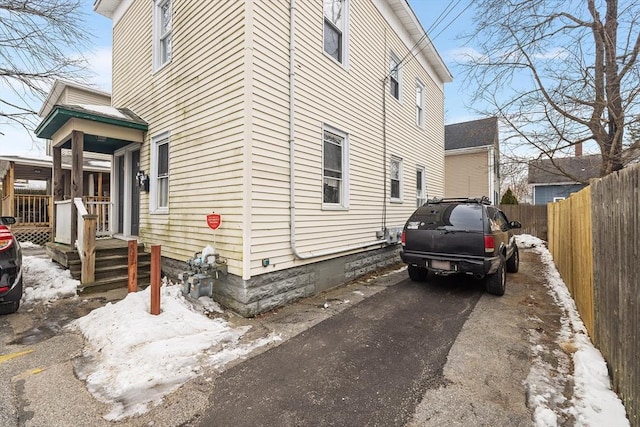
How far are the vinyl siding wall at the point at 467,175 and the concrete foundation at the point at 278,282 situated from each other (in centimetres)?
1329

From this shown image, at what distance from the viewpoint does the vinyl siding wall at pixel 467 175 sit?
17922 millimetres

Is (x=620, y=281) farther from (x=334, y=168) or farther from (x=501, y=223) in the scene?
(x=334, y=168)

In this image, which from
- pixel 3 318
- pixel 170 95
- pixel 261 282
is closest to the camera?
pixel 3 318

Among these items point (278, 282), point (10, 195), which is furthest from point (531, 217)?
point (10, 195)

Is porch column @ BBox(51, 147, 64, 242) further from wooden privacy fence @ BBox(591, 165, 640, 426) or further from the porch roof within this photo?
wooden privacy fence @ BBox(591, 165, 640, 426)

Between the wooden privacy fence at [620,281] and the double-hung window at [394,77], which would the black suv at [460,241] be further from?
the double-hung window at [394,77]

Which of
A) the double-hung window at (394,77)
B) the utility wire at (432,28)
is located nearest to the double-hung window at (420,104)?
the utility wire at (432,28)

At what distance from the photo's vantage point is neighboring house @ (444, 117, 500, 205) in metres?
17.8

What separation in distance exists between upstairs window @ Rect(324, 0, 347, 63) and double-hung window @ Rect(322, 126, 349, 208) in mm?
1756

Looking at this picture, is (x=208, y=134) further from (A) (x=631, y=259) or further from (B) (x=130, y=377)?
(A) (x=631, y=259)

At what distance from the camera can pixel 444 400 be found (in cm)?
270

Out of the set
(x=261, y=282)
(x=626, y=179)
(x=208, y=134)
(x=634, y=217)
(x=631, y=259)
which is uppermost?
(x=208, y=134)

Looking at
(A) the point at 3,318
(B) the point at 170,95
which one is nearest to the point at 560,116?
(B) the point at 170,95

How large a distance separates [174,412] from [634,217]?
399 centimetres
